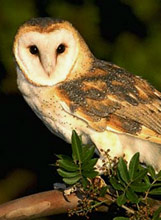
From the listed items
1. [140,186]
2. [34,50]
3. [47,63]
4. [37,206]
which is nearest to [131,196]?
[140,186]

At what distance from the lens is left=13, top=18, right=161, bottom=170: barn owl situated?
9.81 feet

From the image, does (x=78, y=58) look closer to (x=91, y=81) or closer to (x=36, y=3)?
(x=91, y=81)

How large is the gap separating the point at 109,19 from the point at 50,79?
37.2 inches

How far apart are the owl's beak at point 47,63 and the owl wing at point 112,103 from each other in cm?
12

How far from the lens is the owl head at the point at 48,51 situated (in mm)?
2912

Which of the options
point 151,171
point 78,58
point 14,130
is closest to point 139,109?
point 78,58

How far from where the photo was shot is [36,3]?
3.85 metres

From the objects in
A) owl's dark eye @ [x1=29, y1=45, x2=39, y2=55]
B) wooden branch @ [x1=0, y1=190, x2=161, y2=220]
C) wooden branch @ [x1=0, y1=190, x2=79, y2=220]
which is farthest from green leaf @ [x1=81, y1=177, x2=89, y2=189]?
owl's dark eye @ [x1=29, y1=45, x2=39, y2=55]

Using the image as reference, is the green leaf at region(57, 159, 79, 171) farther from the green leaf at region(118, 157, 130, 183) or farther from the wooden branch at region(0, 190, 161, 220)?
the wooden branch at region(0, 190, 161, 220)

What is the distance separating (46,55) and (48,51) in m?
0.02

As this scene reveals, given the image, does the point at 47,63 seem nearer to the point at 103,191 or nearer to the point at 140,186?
the point at 103,191

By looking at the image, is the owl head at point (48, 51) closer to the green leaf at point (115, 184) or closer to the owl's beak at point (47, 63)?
the owl's beak at point (47, 63)

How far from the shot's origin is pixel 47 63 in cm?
291

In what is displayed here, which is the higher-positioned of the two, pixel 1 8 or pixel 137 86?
pixel 1 8
